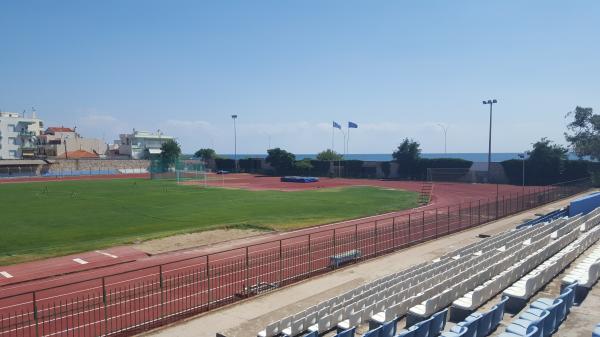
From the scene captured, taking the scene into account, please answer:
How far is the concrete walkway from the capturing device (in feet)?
39.2

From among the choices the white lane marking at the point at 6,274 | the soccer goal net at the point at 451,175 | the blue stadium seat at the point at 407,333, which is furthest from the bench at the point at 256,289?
the soccer goal net at the point at 451,175

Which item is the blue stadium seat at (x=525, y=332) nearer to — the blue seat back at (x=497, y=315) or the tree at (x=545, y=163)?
the blue seat back at (x=497, y=315)

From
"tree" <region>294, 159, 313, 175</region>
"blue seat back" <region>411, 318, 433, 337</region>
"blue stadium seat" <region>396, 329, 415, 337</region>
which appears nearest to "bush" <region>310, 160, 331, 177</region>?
"tree" <region>294, 159, 313, 175</region>

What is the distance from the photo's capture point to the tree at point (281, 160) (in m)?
89.5

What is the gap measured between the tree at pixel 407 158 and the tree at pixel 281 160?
22501 millimetres

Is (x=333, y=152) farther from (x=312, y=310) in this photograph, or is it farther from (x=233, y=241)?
(x=312, y=310)

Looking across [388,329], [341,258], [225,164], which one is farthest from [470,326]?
[225,164]

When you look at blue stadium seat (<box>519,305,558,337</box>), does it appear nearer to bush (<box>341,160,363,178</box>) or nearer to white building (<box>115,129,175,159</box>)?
bush (<box>341,160,363,178</box>)

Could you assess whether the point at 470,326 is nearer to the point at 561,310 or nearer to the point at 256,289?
the point at 561,310

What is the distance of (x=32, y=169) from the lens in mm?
91938

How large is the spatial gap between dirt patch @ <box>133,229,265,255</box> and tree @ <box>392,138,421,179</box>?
51987 millimetres

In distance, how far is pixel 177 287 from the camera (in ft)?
55.2

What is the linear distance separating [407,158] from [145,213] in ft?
166

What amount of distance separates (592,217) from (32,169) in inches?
3900
